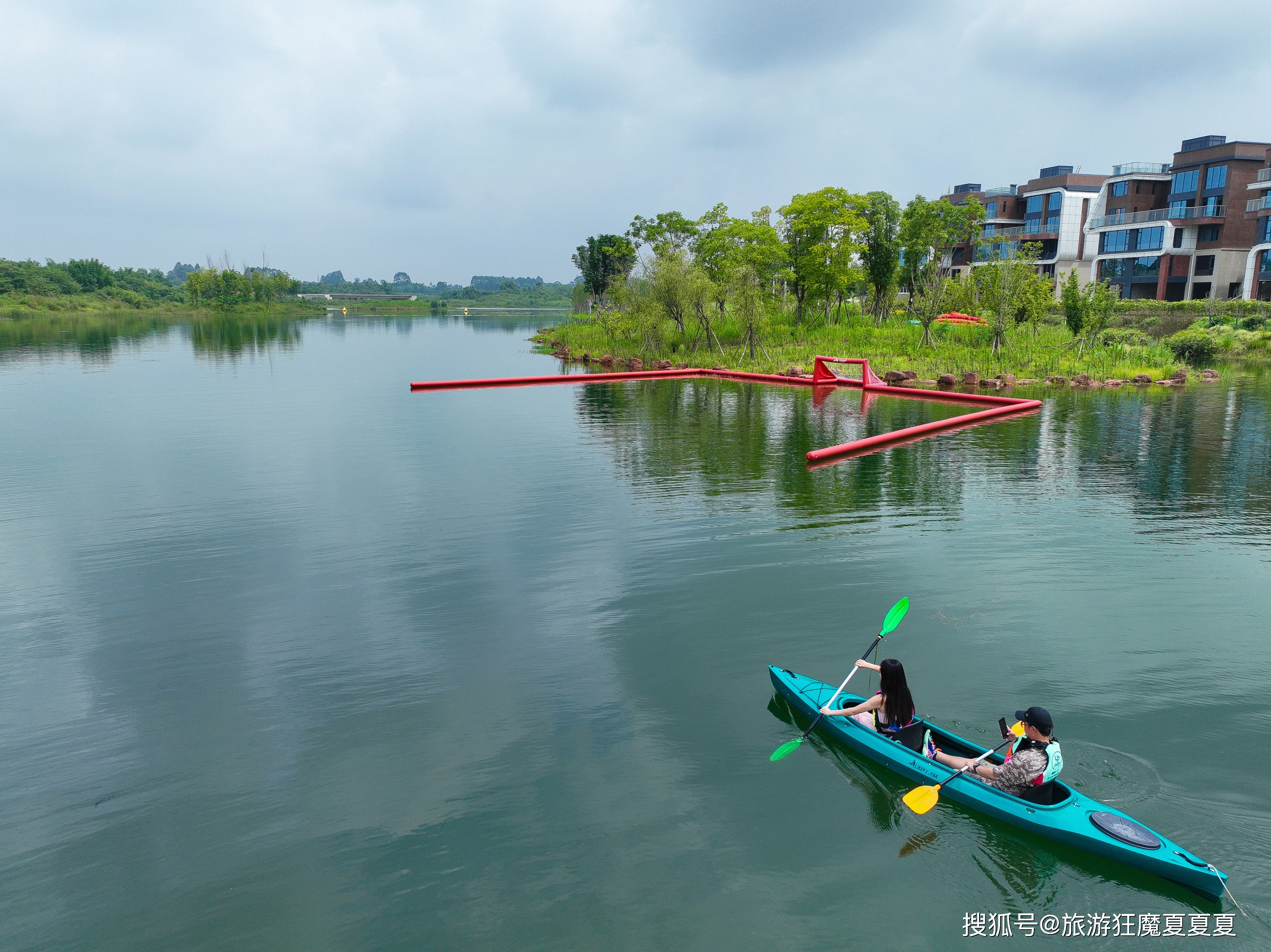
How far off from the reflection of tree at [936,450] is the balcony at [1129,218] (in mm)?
50622

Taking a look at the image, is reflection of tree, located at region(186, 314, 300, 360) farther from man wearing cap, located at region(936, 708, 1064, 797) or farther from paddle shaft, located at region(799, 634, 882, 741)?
man wearing cap, located at region(936, 708, 1064, 797)

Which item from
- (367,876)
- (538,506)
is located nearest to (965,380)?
(538,506)

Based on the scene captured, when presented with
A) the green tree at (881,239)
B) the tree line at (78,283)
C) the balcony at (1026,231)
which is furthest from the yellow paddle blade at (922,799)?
the tree line at (78,283)

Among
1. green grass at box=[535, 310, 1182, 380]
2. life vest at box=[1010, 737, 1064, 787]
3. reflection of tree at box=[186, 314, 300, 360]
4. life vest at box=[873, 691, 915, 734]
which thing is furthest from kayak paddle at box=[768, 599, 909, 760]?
reflection of tree at box=[186, 314, 300, 360]

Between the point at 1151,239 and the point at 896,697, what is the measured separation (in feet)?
320

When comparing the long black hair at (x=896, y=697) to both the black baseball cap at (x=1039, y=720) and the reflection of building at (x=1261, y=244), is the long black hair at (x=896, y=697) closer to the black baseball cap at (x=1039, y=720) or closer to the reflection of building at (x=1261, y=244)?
the black baseball cap at (x=1039, y=720)

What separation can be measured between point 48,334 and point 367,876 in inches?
4313

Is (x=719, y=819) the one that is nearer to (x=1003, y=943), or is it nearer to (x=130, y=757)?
(x=1003, y=943)

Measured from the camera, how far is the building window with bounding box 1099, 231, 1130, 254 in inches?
3469

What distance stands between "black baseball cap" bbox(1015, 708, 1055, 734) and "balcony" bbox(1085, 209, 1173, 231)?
96.1 metres

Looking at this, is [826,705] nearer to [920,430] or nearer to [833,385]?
[920,430]

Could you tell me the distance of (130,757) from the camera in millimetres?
10062

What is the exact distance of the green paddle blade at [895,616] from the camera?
1152cm

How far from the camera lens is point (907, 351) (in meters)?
58.2
